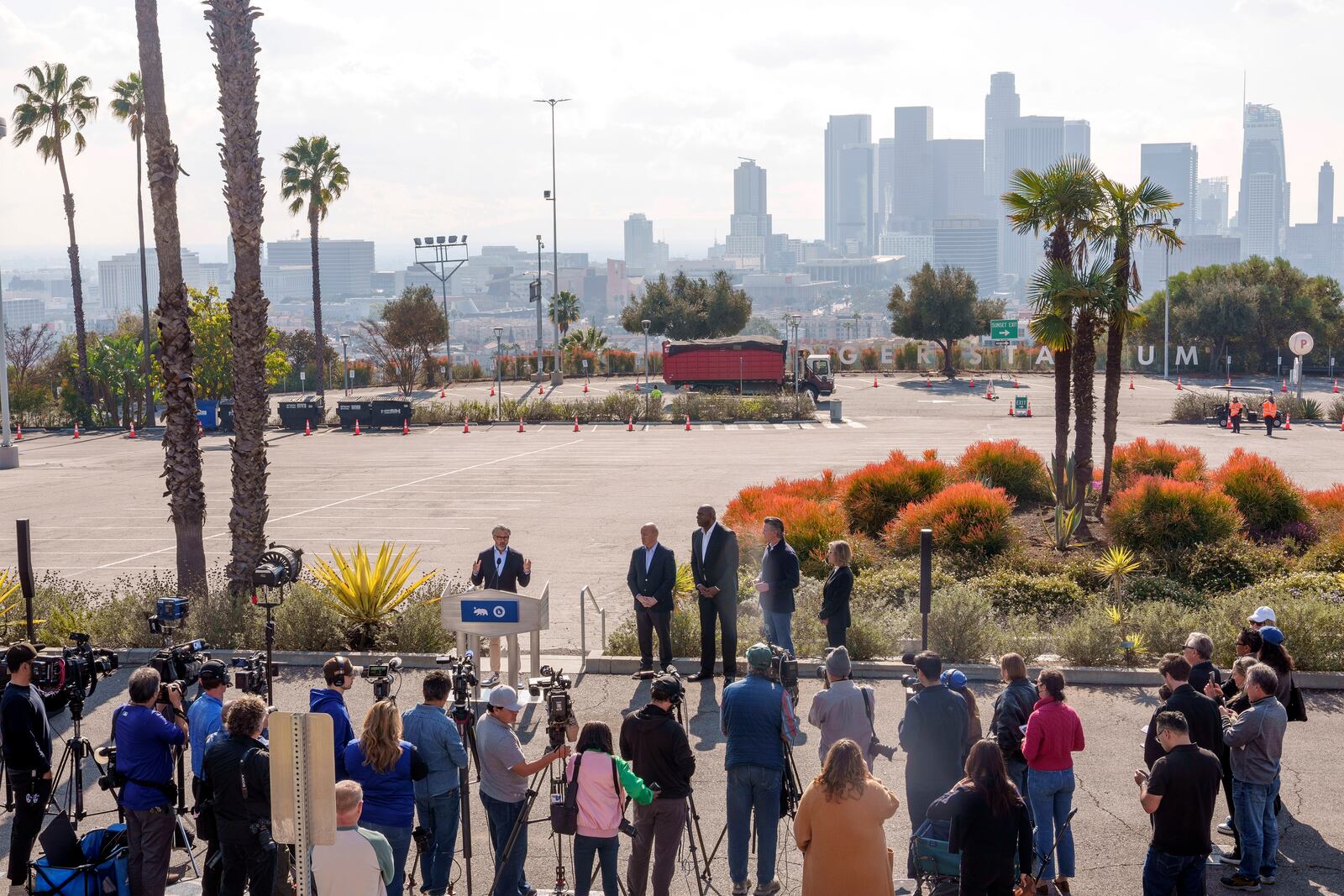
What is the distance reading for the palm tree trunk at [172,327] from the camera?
15.5m

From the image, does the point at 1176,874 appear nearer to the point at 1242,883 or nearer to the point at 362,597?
the point at 1242,883

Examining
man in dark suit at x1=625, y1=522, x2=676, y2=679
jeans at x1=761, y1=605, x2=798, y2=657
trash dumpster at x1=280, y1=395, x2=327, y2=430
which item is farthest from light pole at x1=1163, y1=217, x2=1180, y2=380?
man in dark suit at x1=625, y1=522, x2=676, y2=679

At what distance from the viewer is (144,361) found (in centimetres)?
4878

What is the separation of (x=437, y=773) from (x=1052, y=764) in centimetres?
400

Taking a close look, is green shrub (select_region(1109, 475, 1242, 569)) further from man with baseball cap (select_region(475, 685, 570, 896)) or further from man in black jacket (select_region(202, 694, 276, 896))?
man in black jacket (select_region(202, 694, 276, 896))

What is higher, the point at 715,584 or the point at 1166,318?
the point at 1166,318

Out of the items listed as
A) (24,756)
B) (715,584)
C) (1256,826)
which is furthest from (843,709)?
(24,756)

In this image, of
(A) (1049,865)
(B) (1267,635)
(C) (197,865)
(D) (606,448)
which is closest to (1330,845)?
(B) (1267,635)

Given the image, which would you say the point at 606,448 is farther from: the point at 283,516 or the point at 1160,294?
the point at 1160,294

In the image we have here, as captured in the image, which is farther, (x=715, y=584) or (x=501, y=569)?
(x=501, y=569)

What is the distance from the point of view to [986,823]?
6.48 meters

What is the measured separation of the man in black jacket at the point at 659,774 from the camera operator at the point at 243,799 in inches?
84.4

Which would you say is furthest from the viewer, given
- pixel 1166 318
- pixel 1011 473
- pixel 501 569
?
pixel 1166 318

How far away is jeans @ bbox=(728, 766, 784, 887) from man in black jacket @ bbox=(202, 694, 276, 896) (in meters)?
2.90
